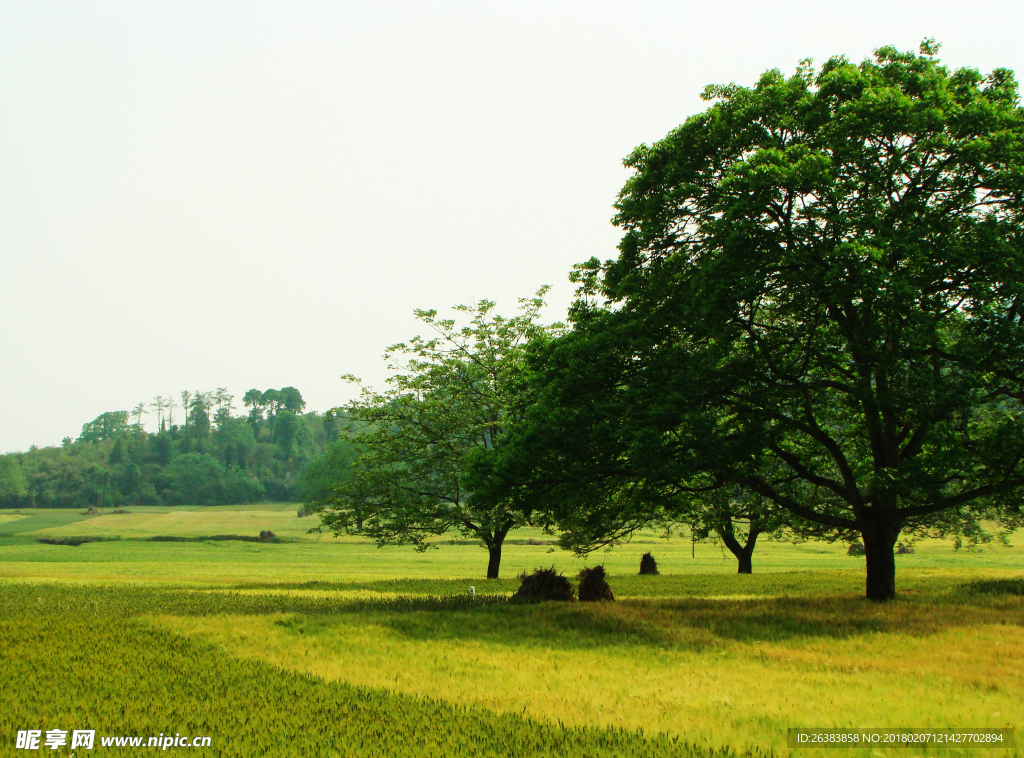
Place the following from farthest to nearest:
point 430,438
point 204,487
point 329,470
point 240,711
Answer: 1. point 204,487
2. point 329,470
3. point 430,438
4. point 240,711

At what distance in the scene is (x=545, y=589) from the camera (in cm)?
2261

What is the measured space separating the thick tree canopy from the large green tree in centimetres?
1227

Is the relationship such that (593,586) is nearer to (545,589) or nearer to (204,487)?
(545,589)

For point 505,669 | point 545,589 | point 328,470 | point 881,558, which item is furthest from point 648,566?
point 328,470

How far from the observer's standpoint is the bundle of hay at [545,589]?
73.7 feet

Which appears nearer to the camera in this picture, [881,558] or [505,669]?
[505,669]

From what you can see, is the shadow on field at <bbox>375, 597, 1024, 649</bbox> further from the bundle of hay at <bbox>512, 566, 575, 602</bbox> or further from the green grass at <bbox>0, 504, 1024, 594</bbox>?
the green grass at <bbox>0, 504, 1024, 594</bbox>

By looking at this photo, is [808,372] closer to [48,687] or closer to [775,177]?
[775,177]

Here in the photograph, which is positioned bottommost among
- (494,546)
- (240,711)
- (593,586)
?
(494,546)

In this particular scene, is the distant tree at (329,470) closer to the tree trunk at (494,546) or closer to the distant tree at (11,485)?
the tree trunk at (494,546)

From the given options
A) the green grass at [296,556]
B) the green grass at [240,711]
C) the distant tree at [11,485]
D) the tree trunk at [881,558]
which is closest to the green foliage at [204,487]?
the distant tree at [11,485]

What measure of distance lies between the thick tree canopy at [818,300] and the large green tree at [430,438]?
12269mm

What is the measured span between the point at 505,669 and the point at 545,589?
957 cm

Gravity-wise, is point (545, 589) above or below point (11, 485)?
above
